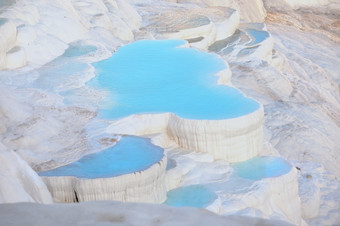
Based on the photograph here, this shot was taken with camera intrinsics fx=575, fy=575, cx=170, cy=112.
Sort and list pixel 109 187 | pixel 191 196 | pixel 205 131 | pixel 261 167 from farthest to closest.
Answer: pixel 261 167 < pixel 205 131 < pixel 191 196 < pixel 109 187

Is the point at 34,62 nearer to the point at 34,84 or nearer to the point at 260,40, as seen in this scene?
the point at 34,84

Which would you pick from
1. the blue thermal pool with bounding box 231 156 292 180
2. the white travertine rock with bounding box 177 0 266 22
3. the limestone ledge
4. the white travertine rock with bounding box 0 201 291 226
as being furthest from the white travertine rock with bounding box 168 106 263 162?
the white travertine rock with bounding box 177 0 266 22

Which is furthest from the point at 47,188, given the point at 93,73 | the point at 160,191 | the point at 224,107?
the point at 93,73

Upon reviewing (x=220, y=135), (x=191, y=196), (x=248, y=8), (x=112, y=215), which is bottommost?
(x=248, y=8)

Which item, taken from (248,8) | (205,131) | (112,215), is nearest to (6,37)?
(205,131)

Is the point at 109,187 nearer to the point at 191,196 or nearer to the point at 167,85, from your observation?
the point at 191,196

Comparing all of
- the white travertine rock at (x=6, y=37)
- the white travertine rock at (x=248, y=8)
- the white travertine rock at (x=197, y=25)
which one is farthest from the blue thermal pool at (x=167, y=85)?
the white travertine rock at (x=248, y=8)

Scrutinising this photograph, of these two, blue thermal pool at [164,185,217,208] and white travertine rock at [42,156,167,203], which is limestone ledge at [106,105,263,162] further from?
white travertine rock at [42,156,167,203]
